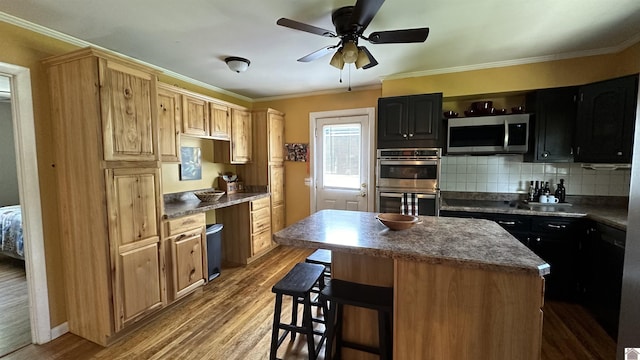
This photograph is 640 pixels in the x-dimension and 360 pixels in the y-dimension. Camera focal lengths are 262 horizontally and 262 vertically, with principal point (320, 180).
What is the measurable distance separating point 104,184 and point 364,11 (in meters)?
2.10

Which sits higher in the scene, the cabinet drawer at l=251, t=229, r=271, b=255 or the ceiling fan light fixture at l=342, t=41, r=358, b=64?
the ceiling fan light fixture at l=342, t=41, r=358, b=64

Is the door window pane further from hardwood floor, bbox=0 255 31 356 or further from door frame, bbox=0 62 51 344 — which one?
hardwood floor, bbox=0 255 31 356

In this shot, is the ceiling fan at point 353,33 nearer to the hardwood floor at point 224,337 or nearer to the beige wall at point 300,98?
the beige wall at point 300,98

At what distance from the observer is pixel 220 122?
3.34 m

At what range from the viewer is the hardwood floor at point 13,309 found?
203cm

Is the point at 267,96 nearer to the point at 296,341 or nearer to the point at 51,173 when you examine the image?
the point at 51,173

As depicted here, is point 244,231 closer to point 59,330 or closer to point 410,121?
point 59,330

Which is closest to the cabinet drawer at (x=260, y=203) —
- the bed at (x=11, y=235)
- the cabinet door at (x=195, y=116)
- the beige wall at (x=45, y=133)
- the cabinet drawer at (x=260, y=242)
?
the cabinet drawer at (x=260, y=242)

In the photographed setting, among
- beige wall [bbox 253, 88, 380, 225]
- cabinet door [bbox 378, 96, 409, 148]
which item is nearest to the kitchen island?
cabinet door [bbox 378, 96, 409, 148]

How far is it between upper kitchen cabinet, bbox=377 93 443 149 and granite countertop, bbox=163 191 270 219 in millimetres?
1833

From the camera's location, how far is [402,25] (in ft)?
6.74

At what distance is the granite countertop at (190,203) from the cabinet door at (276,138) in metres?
0.62

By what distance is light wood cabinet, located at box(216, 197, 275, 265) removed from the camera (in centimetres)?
353

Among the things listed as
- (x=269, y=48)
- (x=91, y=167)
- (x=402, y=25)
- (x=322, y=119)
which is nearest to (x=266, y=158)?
(x=322, y=119)
